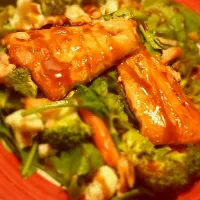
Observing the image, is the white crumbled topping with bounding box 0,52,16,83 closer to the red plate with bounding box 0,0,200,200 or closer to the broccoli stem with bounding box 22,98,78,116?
the broccoli stem with bounding box 22,98,78,116

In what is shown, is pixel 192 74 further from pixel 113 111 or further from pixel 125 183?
pixel 125 183

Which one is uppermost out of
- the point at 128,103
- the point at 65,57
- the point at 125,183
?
the point at 65,57

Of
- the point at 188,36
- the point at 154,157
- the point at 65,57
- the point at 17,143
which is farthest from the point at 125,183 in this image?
the point at 188,36

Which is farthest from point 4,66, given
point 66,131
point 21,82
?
point 66,131

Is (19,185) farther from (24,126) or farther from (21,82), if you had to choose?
(21,82)

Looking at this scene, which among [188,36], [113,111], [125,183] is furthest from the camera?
[188,36]

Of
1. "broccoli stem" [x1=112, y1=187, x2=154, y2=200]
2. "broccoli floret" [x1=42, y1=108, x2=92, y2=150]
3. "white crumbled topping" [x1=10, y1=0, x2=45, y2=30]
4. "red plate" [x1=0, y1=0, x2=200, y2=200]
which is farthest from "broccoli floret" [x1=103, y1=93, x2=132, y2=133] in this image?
"white crumbled topping" [x1=10, y1=0, x2=45, y2=30]
